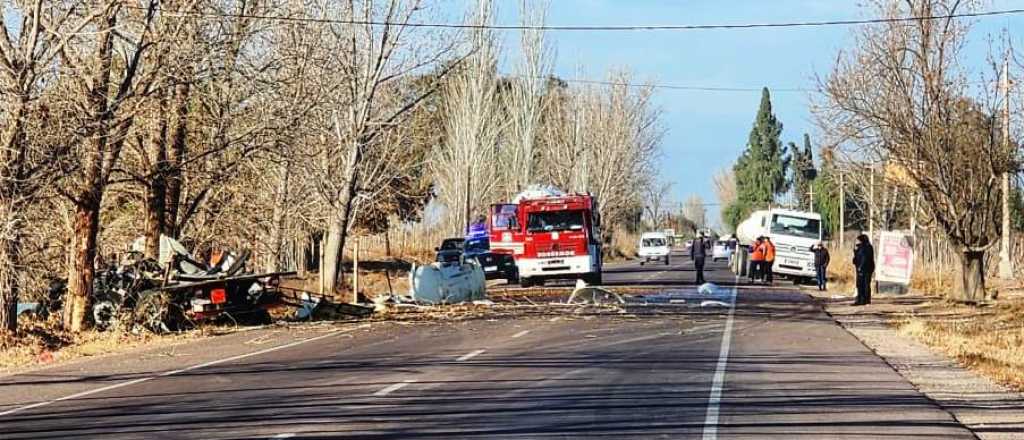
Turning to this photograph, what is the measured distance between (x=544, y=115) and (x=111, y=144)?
58745 mm

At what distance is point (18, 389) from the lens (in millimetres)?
16172

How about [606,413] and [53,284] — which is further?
[53,284]

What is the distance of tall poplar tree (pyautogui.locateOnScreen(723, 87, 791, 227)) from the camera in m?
136

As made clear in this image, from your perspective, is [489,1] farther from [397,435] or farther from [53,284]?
[397,435]

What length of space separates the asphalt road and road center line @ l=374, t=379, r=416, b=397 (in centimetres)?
2

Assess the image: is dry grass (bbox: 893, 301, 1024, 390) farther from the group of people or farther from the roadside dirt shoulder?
the group of people

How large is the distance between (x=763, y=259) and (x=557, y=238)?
951 cm

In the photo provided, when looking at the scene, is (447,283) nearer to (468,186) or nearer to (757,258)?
(757,258)

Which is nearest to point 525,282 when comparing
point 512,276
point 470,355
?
point 512,276

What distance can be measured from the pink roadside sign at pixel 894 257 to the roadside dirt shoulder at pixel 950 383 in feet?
28.1

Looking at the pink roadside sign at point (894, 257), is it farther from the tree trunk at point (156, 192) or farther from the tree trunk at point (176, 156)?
the tree trunk at point (156, 192)

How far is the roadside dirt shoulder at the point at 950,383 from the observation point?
13.1 metres

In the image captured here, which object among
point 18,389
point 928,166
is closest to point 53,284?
point 18,389

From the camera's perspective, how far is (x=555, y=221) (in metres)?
45.7
